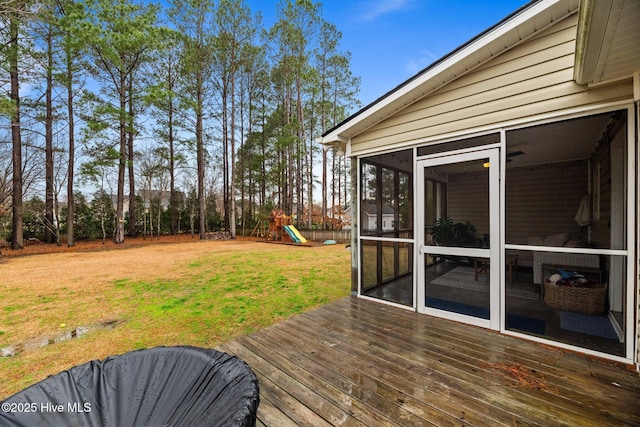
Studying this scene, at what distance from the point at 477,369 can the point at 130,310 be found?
457 centimetres

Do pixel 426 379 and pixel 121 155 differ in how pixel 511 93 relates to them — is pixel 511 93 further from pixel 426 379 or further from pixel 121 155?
pixel 121 155

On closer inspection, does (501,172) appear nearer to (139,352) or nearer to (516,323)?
(516,323)

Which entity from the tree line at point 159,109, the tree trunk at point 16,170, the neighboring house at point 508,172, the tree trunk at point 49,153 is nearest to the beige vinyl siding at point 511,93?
the neighboring house at point 508,172

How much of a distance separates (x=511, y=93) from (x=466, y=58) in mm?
609

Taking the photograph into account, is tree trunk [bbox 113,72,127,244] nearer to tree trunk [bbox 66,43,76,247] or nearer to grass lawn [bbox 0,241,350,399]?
tree trunk [bbox 66,43,76,247]

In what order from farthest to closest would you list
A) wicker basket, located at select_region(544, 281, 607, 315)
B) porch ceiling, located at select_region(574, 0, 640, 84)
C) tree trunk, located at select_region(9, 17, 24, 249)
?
tree trunk, located at select_region(9, 17, 24, 249)
wicker basket, located at select_region(544, 281, 607, 315)
porch ceiling, located at select_region(574, 0, 640, 84)

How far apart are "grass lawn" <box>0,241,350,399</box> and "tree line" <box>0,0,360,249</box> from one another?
5049 millimetres

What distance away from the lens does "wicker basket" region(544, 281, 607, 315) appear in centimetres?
308

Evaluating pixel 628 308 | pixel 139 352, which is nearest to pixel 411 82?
pixel 628 308

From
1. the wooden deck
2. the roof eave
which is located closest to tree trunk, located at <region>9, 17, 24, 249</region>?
the wooden deck

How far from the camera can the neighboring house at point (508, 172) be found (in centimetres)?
222

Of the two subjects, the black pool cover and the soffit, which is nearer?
the black pool cover

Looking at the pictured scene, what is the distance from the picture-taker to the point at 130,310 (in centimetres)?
397

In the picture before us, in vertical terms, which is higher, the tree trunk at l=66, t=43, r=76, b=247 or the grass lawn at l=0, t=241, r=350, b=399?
the tree trunk at l=66, t=43, r=76, b=247
